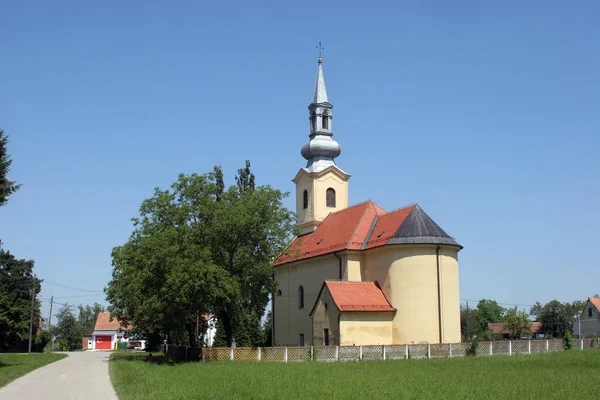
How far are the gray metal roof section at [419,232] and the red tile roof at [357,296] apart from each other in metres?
3.45

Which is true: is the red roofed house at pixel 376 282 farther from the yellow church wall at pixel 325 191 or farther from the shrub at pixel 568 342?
the shrub at pixel 568 342

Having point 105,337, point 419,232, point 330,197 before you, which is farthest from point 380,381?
point 105,337

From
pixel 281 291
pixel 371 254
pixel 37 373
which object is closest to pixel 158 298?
pixel 37 373

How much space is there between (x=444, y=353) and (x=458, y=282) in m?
7.02

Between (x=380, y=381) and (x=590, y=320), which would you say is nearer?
(x=380, y=381)

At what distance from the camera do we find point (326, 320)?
41.7 metres

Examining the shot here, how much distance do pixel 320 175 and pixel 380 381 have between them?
113ft

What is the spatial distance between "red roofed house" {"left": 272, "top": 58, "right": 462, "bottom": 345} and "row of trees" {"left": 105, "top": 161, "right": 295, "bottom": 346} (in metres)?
2.64

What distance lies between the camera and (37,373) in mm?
34438

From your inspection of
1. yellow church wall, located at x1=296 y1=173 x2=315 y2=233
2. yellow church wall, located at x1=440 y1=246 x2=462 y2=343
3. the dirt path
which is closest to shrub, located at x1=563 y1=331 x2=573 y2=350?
yellow church wall, located at x1=440 y1=246 x2=462 y2=343

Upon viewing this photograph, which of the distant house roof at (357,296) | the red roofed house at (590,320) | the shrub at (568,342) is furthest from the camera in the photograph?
the red roofed house at (590,320)

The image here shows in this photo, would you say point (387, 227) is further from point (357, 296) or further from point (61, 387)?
point (61, 387)

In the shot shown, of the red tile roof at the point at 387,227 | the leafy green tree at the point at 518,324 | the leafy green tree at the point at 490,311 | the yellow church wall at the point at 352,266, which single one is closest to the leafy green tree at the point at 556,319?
the leafy green tree at the point at 518,324

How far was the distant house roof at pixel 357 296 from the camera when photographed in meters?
40.8
